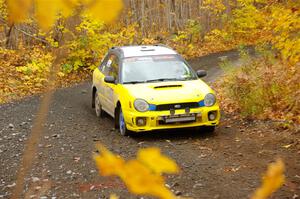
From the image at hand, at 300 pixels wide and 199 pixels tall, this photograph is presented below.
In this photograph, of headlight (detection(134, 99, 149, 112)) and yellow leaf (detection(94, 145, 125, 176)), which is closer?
yellow leaf (detection(94, 145, 125, 176))

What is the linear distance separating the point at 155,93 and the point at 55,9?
7135 millimetres

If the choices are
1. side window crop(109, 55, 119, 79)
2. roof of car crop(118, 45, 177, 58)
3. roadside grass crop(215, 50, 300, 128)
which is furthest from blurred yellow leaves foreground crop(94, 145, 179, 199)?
roof of car crop(118, 45, 177, 58)

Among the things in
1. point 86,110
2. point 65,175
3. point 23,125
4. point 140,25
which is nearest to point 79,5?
point 65,175

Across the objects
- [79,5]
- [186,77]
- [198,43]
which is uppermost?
[79,5]

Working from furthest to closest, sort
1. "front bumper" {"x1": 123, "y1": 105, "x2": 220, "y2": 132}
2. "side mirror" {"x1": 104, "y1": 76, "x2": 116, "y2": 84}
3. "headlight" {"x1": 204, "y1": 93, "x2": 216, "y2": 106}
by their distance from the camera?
"side mirror" {"x1": 104, "y1": 76, "x2": 116, "y2": 84}, "headlight" {"x1": 204, "y1": 93, "x2": 216, "y2": 106}, "front bumper" {"x1": 123, "y1": 105, "x2": 220, "y2": 132}

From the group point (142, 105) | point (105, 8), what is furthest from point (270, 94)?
point (105, 8)

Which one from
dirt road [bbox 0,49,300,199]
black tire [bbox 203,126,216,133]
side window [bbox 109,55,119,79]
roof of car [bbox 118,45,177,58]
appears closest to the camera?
dirt road [bbox 0,49,300,199]

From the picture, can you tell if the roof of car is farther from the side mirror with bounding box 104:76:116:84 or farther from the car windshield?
the side mirror with bounding box 104:76:116:84

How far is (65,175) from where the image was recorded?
21.0 ft

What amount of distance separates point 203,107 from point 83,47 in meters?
11.2

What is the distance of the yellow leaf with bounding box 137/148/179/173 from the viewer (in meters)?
0.84

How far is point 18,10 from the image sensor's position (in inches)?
36.3

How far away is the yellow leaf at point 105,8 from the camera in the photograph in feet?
2.88

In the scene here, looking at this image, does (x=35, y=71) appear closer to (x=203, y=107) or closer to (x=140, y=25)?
(x=140, y=25)
